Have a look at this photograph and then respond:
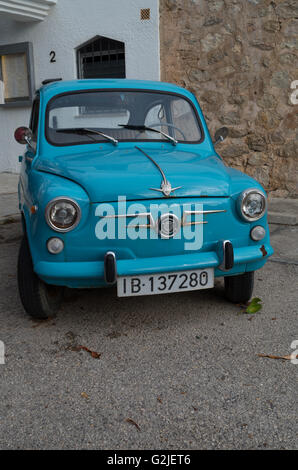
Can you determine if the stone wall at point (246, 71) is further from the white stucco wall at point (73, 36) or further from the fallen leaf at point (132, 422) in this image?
the fallen leaf at point (132, 422)

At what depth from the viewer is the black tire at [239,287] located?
10.4 feet

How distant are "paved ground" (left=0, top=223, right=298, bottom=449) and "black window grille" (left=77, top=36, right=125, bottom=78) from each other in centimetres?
623

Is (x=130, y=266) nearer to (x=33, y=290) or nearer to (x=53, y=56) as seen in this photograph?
(x=33, y=290)

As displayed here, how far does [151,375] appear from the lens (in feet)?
7.90

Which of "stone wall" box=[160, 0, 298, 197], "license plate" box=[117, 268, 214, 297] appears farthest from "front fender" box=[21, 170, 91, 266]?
"stone wall" box=[160, 0, 298, 197]

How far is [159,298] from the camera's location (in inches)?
137

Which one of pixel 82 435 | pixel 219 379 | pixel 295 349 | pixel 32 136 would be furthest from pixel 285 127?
pixel 82 435

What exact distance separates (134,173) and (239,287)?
1.13 metres

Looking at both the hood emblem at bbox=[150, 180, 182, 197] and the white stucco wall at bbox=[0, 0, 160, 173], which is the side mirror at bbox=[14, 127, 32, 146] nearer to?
the hood emblem at bbox=[150, 180, 182, 197]

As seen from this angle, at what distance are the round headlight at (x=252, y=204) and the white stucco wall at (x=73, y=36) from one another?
583 cm

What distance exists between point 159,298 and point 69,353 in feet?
3.33

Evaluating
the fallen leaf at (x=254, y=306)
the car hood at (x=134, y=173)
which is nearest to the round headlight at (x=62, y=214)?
the car hood at (x=134, y=173)

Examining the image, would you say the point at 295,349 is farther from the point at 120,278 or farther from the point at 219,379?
the point at 120,278
